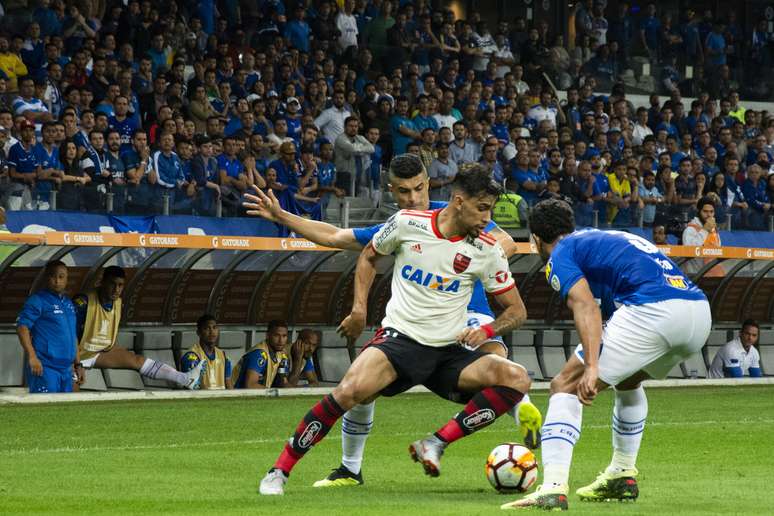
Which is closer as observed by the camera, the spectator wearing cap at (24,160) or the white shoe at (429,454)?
the white shoe at (429,454)

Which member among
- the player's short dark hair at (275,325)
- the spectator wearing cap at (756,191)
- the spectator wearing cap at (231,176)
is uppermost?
the spectator wearing cap at (231,176)

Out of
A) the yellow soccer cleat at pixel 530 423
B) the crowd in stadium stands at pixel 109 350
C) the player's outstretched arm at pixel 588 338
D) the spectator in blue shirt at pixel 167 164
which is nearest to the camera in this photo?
the player's outstretched arm at pixel 588 338

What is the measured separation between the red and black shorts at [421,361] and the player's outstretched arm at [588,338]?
1162mm

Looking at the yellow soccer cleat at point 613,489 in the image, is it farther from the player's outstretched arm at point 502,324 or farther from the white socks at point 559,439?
the player's outstretched arm at point 502,324

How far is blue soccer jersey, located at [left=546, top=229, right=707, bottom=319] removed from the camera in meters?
7.35

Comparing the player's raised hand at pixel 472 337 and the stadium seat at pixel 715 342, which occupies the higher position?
the player's raised hand at pixel 472 337

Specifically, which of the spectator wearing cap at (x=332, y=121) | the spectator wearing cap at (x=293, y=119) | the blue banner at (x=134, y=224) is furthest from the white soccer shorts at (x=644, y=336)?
the spectator wearing cap at (x=332, y=121)

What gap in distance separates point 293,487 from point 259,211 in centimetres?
163

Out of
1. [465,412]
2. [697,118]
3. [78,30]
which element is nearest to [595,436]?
[465,412]

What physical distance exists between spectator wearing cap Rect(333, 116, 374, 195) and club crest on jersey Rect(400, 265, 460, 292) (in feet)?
38.0

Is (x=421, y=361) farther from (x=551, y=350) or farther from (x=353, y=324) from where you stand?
(x=551, y=350)

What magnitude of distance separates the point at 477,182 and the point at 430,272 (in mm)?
569

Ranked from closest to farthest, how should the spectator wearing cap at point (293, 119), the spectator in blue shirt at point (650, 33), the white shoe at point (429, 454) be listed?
the white shoe at point (429, 454) → the spectator wearing cap at point (293, 119) → the spectator in blue shirt at point (650, 33)

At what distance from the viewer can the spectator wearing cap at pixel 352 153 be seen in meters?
19.8
